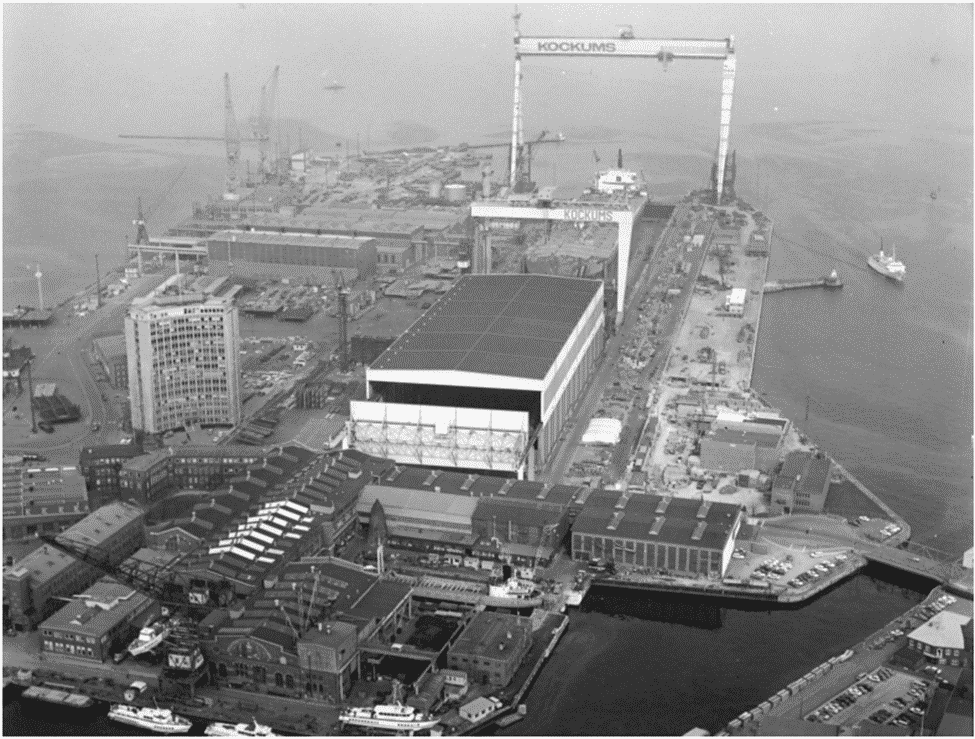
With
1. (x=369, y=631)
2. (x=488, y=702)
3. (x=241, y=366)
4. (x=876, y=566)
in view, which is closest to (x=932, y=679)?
(x=876, y=566)

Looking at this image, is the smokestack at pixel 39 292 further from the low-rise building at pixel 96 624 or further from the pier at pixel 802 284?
the pier at pixel 802 284

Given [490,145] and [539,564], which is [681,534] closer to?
[539,564]

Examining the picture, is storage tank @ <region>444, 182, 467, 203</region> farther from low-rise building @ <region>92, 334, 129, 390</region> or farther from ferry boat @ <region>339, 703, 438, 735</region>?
ferry boat @ <region>339, 703, 438, 735</region>

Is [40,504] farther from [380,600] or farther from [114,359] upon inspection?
[114,359]

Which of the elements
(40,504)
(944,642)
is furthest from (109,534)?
(944,642)

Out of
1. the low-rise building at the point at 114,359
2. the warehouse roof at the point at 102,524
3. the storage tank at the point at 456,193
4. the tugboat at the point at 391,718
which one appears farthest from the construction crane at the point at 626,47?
the tugboat at the point at 391,718

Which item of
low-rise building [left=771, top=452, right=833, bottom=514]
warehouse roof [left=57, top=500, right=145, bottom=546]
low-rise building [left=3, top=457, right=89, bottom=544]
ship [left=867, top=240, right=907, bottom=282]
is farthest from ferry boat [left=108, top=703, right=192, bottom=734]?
ship [left=867, top=240, right=907, bottom=282]
